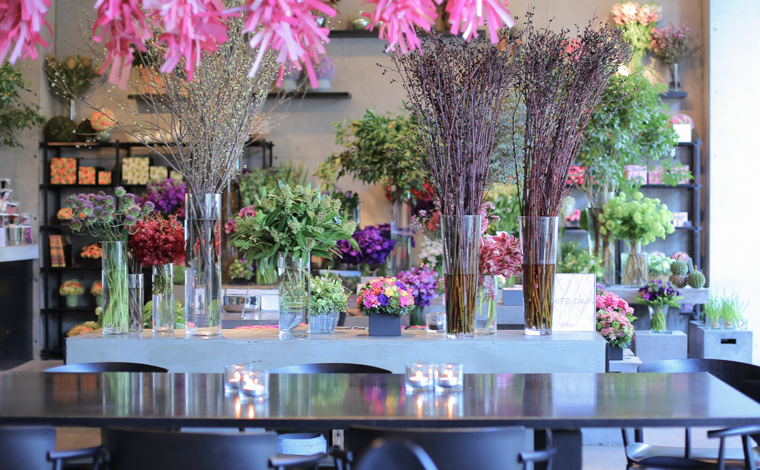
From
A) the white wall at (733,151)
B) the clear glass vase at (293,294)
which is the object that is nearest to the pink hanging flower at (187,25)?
the clear glass vase at (293,294)

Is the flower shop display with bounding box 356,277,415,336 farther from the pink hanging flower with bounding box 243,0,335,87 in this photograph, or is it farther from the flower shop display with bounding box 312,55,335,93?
the flower shop display with bounding box 312,55,335,93

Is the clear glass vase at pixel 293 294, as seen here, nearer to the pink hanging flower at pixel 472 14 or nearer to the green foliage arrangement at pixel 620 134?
the pink hanging flower at pixel 472 14

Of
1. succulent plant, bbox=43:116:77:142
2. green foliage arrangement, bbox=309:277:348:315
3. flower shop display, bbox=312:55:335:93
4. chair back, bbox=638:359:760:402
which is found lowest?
chair back, bbox=638:359:760:402

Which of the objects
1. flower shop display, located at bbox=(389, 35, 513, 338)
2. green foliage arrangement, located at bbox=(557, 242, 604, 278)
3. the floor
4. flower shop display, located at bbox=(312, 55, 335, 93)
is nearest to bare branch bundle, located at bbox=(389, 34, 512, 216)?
flower shop display, located at bbox=(389, 35, 513, 338)

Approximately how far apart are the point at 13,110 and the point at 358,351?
4.91 metres

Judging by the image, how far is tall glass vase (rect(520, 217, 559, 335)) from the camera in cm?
269

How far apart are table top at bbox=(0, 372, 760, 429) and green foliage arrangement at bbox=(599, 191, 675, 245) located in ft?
8.29

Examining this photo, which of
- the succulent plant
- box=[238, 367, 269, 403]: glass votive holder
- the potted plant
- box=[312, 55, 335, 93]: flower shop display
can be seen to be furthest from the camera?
the succulent plant

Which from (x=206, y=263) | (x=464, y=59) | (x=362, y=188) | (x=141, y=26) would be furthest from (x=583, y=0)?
(x=141, y=26)

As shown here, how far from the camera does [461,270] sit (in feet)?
8.58

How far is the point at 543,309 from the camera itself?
274cm

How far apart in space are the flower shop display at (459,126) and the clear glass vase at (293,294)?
1.75 feet

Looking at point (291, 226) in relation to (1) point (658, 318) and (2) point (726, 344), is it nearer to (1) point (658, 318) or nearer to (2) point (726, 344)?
(1) point (658, 318)

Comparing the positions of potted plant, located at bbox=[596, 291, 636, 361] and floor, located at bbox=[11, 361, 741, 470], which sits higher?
potted plant, located at bbox=[596, 291, 636, 361]
